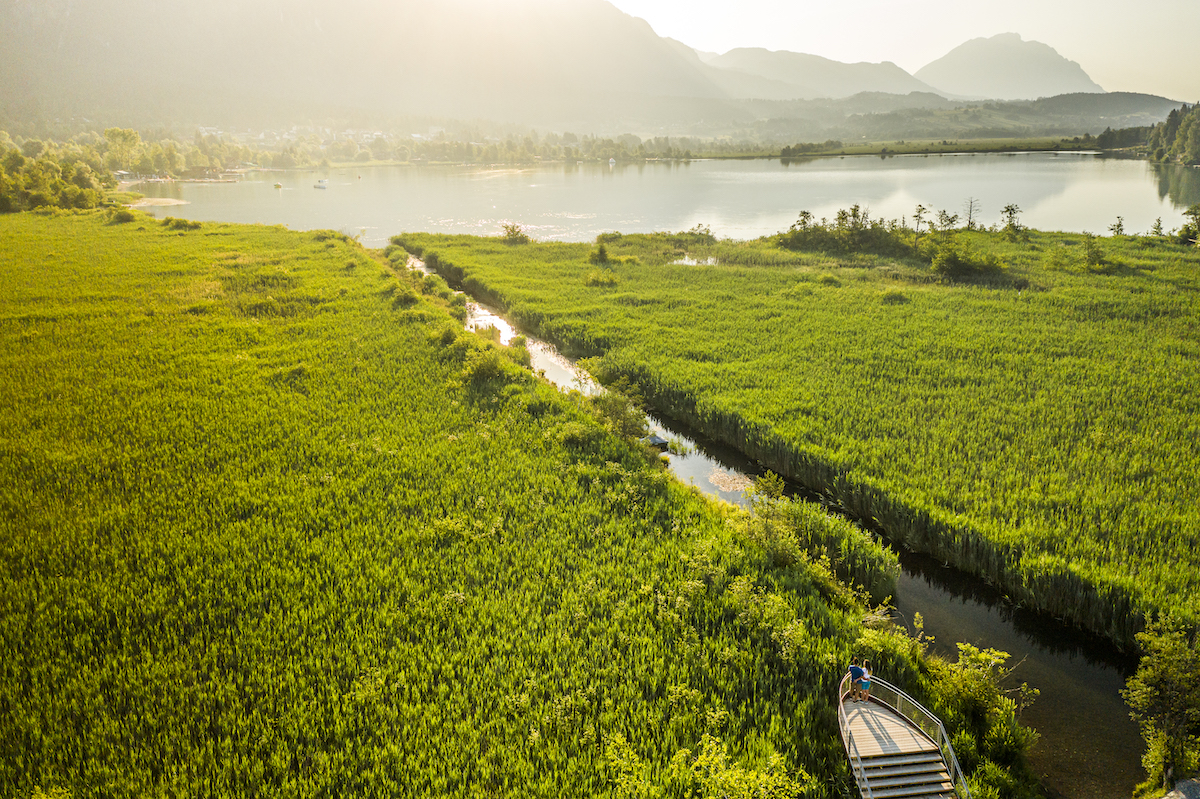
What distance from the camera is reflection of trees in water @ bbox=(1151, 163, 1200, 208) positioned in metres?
82.8

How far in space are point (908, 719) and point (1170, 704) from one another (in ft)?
13.3

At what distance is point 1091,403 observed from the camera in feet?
68.2

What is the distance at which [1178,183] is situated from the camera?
328 ft

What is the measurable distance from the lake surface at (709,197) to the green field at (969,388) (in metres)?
33.8

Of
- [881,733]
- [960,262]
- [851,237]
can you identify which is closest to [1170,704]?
[881,733]

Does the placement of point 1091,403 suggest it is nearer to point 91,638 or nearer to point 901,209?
point 91,638

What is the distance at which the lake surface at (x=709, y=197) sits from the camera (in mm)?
79438

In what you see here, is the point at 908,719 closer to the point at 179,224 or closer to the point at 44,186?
the point at 179,224

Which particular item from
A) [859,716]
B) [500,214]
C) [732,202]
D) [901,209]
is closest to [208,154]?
[500,214]

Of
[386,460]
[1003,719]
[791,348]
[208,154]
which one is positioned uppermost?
[208,154]

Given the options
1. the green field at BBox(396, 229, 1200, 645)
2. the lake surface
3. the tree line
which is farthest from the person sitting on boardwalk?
the tree line

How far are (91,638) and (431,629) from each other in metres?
6.55

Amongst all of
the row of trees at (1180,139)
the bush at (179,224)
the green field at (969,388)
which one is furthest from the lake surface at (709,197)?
the green field at (969,388)

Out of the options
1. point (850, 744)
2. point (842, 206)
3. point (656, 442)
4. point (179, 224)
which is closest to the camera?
point (850, 744)
